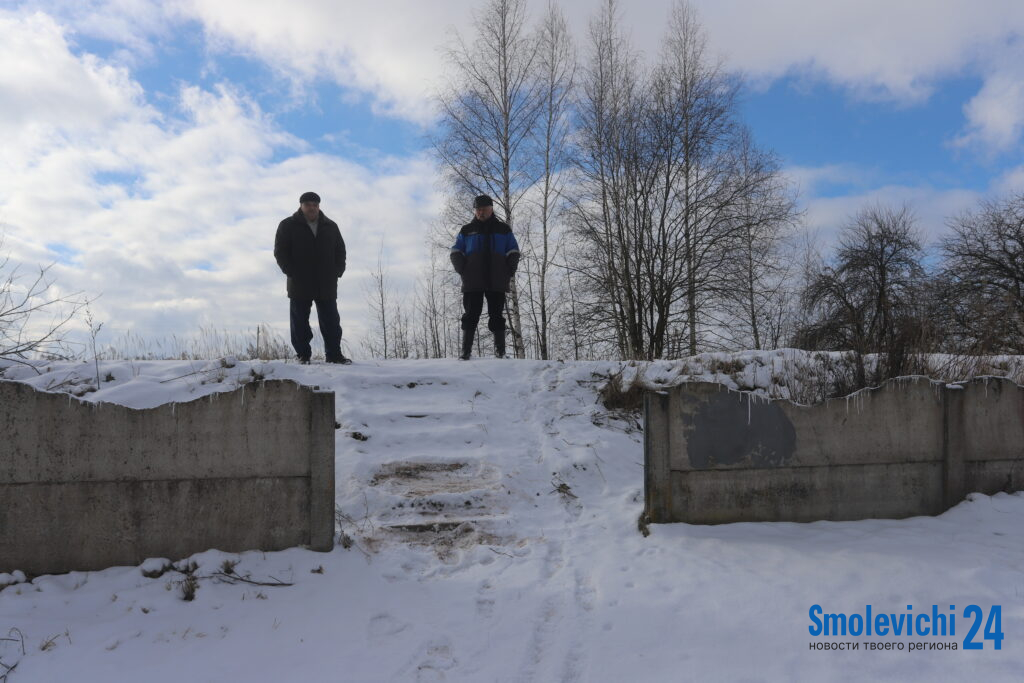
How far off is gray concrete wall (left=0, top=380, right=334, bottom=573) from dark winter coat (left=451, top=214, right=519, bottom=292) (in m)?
3.85

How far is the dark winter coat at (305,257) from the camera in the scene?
698 cm

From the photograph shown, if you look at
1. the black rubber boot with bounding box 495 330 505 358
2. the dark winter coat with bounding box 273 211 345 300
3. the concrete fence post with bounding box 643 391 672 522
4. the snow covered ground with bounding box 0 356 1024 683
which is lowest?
the snow covered ground with bounding box 0 356 1024 683

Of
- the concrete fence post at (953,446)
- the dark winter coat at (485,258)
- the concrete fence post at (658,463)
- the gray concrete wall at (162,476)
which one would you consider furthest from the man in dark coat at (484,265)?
the concrete fence post at (953,446)

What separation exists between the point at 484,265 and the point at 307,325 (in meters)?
2.28

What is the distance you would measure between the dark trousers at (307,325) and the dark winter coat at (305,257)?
0.10 meters

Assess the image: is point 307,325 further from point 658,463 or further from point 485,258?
point 658,463

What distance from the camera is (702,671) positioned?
270cm

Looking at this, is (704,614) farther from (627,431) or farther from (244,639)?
(627,431)

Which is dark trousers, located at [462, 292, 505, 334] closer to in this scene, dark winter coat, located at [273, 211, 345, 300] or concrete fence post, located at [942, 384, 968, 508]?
dark winter coat, located at [273, 211, 345, 300]

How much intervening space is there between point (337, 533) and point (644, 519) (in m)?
2.13

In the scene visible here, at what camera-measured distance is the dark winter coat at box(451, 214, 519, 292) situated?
7.38 meters

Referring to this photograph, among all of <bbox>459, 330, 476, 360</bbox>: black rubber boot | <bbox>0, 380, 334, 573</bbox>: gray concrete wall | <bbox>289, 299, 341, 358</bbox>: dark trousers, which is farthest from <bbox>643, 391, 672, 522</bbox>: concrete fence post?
<bbox>289, 299, 341, 358</bbox>: dark trousers

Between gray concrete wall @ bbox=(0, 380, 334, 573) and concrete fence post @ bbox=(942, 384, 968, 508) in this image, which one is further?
concrete fence post @ bbox=(942, 384, 968, 508)

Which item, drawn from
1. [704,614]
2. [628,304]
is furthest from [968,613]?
[628,304]
